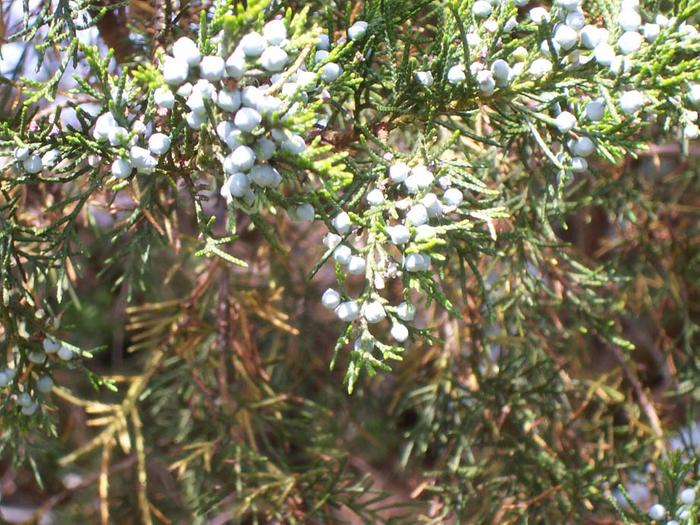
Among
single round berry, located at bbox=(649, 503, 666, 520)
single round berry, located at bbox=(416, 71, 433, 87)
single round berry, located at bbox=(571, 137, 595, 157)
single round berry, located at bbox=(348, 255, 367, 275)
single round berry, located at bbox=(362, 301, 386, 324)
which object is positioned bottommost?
single round berry, located at bbox=(649, 503, 666, 520)

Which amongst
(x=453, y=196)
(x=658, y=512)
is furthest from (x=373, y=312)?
(x=658, y=512)

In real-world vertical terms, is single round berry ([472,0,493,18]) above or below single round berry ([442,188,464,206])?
above

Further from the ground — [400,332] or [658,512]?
[400,332]

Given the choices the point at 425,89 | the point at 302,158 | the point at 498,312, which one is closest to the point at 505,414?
the point at 498,312

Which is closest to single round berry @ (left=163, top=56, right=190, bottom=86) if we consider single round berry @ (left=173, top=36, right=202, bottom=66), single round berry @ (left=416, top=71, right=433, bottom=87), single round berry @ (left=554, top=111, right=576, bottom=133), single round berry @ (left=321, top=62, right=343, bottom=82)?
single round berry @ (left=173, top=36, right=202, bottom=66)

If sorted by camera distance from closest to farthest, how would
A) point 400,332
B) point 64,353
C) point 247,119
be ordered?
point 247,119 → point 400,332 → point 64,353

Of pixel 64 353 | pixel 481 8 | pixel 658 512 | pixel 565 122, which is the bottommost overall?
pixel 658 512

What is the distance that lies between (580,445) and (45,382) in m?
0.97

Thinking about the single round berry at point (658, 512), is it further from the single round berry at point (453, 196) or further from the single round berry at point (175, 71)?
the single round berry at point (175, 71)

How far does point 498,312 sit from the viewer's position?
127cm

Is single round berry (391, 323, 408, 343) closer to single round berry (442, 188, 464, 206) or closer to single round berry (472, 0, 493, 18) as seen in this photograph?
single round berry (442, 188, 464, 206)

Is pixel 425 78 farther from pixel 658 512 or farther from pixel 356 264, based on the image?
pixel 658 512

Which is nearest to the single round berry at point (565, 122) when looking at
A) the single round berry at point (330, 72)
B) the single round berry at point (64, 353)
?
the single round berry at point (330, 72)

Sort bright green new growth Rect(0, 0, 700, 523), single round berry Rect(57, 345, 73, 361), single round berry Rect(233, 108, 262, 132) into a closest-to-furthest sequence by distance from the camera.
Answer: single round berry Rect(233, 108, 262, 132), bright green new growth Rect(0, 0, 700, 523), single round berry Rect(57, 345, 73, 361)
